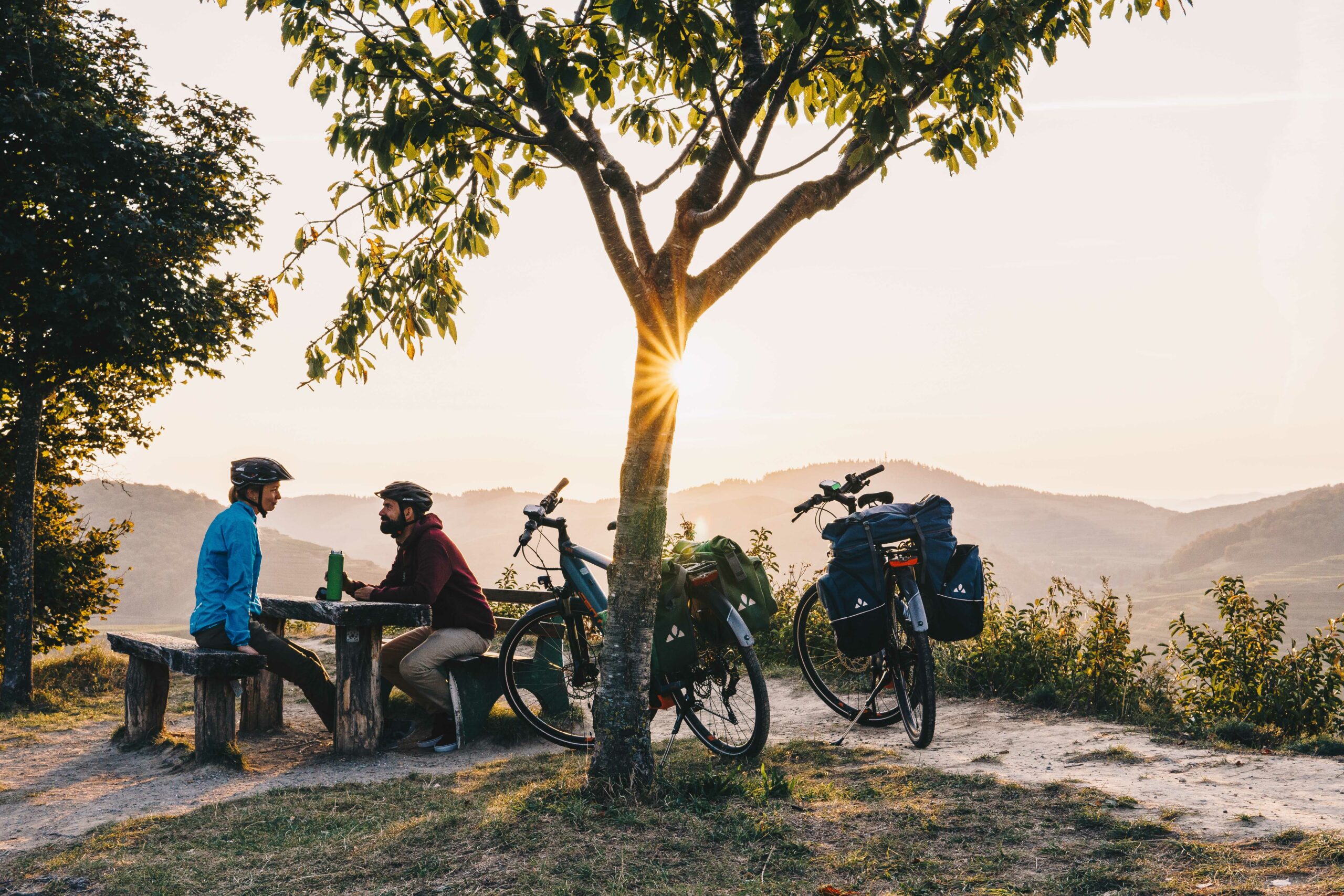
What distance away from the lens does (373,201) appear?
643 centimetres

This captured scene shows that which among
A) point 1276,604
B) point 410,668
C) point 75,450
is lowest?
point 410,668

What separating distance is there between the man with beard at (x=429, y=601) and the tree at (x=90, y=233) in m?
4.10

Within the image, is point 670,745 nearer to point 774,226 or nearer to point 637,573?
point 637,573

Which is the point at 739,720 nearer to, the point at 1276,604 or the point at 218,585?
the point at 218,585

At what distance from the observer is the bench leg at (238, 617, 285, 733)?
7.27 m

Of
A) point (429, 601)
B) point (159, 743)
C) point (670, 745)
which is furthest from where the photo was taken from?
point (159, 743)

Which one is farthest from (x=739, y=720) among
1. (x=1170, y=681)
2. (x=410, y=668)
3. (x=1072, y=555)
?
(x=1072, y=555)

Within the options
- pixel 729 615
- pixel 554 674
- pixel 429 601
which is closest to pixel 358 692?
pixel 429 601

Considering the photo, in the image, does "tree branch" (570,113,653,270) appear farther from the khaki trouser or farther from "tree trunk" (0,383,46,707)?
"tree trunk" (0,383,46,707)

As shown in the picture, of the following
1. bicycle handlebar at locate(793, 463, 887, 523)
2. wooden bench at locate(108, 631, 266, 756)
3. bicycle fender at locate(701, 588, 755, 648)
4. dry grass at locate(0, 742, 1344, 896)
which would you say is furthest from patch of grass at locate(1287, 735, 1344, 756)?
wooden bench at locate(108, 631, 266, 756)

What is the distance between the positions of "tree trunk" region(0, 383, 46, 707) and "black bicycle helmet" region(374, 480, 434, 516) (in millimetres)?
5090

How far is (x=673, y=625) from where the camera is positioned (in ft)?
17.9

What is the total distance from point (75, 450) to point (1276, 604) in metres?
12.4

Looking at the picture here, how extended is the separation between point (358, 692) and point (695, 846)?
3365 millimetres
